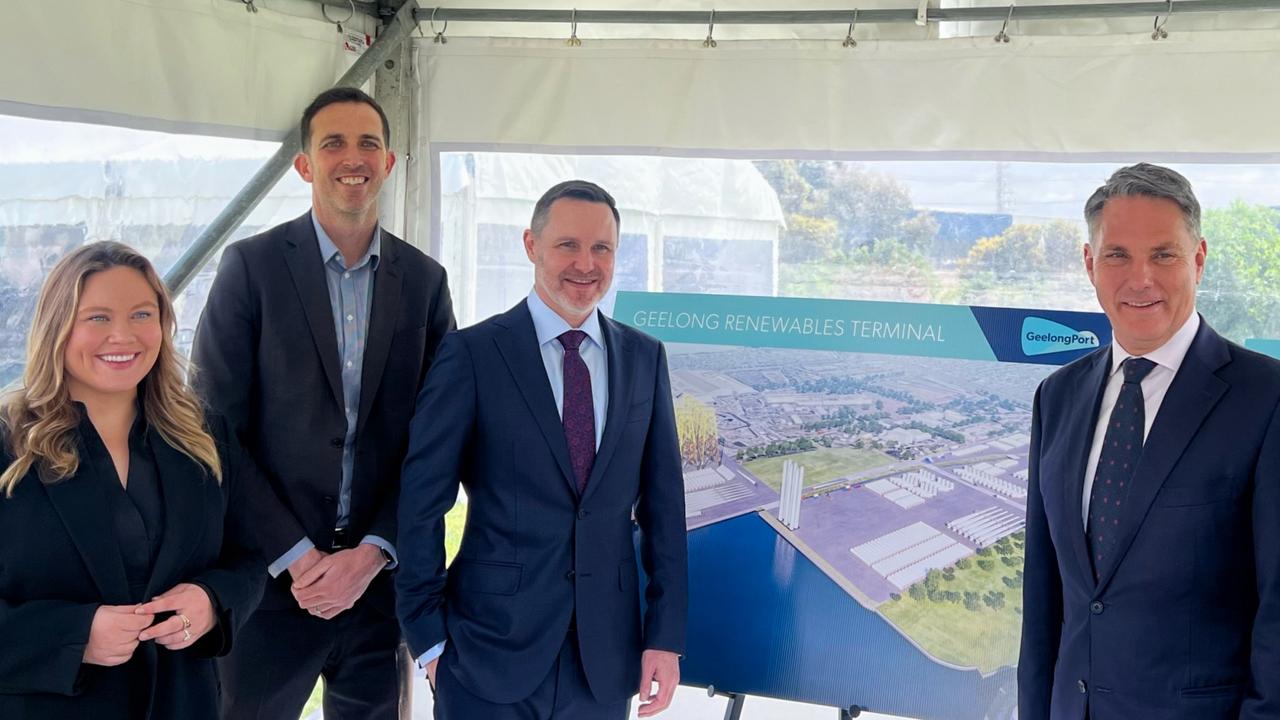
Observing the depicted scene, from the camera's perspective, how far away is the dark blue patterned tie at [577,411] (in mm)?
2332

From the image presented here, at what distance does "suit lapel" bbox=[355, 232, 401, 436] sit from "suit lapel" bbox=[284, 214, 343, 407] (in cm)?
8

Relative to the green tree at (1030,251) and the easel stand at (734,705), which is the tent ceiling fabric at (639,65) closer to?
the green tree at (1030,251)

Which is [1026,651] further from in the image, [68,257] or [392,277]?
[68,257]

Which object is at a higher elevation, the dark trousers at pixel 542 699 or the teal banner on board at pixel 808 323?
the teal banner on board at pixel 808 323

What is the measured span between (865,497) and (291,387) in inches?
63.9

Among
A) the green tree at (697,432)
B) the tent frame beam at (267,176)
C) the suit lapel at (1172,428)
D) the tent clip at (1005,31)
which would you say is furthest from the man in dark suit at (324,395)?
the tent clip at (1005,31)

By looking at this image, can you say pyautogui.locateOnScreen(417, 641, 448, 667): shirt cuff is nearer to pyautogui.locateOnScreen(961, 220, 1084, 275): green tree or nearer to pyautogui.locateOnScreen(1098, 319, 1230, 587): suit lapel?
pyautogui.locateOnScreen(1098, 319, 1230, 587): suit lapel

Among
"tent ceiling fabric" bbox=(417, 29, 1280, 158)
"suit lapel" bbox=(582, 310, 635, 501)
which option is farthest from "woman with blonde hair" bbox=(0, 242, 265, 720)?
"tent ceiling fabric" bbox=(417, 29, 1280, 158)

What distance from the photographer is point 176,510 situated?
1996mm

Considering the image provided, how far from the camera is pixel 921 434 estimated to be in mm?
2861

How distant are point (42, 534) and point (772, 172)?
8.85 ft

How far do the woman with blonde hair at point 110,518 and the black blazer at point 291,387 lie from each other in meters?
0.37

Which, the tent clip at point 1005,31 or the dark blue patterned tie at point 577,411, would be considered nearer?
the dark blue patterned tie at point 577,411

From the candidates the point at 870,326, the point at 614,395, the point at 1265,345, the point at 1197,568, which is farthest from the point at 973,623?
the point at 614,395
